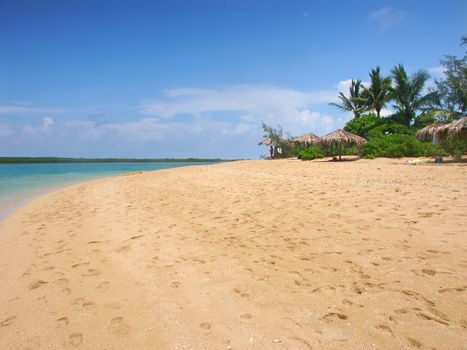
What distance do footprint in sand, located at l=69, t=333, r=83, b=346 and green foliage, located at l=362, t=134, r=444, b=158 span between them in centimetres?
2089

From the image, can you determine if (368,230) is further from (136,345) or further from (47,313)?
(47,313)

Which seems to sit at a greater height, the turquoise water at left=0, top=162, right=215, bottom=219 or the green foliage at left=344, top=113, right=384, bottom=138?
the green foliage at left=344, top=113, right=384, bottom=138

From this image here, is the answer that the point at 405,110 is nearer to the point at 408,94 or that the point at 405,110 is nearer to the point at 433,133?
the point at 408,94

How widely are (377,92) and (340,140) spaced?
43.4 feet

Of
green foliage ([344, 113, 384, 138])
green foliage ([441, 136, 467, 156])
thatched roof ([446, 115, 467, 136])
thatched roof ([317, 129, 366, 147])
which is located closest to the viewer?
thatched roof ([446, 115, 467, 136])

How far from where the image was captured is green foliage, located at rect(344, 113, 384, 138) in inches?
1027

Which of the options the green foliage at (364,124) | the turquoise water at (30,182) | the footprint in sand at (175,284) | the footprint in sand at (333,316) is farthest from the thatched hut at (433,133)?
the turquoise water at (30,182)

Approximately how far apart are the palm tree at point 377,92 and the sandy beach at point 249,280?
2665cm

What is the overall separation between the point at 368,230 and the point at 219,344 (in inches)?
120

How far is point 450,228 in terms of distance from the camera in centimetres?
404

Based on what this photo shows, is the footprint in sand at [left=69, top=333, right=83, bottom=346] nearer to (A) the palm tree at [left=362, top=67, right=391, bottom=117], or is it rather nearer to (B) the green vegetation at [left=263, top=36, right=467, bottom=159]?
(B) the green vegetation at [left=263, top=36, right=467, bottom=159]

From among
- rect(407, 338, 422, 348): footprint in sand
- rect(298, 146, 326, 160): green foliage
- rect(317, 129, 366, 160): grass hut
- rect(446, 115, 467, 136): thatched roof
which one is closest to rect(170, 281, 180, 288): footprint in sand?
rect(407, 338, 422, 348): footprint in sand

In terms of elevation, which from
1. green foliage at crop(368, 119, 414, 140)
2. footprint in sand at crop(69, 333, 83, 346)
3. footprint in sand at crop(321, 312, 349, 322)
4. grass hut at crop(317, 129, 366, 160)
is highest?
green foliage at crop(368, 119, 414, 140)

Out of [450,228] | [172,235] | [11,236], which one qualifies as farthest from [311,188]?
[11,236]
